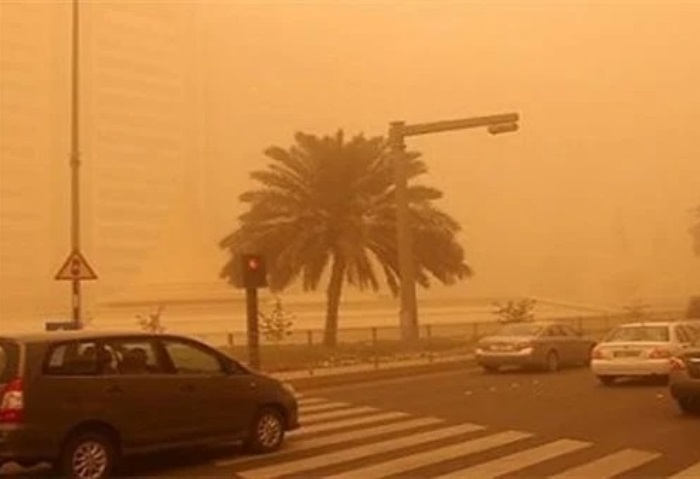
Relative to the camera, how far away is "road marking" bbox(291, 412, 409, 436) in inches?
582

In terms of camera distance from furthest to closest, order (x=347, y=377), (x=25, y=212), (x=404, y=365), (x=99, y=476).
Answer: (x=25, y=212) < (x=404, y=365) < (x=347, y=377) < (x=99, y=476)

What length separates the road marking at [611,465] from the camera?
10859 mm

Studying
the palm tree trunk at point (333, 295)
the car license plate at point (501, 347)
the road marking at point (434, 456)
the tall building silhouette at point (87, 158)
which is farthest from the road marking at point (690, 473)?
the tall building silhouette at point (87, 158)

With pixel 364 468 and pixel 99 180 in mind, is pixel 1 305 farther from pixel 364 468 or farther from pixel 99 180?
pixel 364 468

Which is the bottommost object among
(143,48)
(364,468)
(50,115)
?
(364,468)

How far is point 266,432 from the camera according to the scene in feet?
42.3

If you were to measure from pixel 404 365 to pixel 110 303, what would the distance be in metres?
27.8

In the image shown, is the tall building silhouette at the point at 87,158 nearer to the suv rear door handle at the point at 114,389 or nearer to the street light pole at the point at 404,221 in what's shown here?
the street light pole at the point at 404,221

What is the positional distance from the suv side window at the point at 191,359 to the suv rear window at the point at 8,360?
172cm

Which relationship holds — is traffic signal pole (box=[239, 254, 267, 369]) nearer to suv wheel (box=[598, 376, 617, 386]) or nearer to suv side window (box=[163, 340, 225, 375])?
suv wheel (box=[598, 376, 617, 386])

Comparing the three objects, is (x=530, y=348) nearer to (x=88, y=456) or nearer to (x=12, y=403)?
(x=88, y=456)

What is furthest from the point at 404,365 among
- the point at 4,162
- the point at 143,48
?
the point at 143,48

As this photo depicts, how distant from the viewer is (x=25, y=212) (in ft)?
211

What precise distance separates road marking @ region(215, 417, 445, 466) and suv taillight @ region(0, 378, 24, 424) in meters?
2.42
